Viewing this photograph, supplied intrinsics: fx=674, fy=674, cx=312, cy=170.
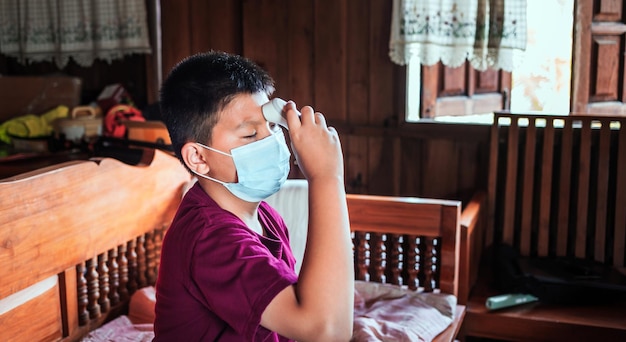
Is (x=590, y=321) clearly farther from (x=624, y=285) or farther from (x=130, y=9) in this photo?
(x=130, y=9)

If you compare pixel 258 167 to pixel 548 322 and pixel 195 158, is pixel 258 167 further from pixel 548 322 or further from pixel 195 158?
pixel 548 322

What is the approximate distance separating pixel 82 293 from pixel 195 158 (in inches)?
33.3

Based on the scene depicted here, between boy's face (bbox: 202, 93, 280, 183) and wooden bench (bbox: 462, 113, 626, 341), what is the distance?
1.46 metres

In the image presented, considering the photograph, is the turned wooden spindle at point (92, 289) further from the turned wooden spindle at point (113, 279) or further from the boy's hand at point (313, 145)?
the boy's hand at point (313, 145)

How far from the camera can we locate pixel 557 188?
9.20 feet

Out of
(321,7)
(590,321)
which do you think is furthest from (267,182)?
(321,7)

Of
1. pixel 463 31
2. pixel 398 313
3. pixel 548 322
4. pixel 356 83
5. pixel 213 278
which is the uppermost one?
pixel 463 31

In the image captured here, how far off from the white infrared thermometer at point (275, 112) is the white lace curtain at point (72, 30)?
2.63m

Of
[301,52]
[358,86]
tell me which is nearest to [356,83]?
[358,86]

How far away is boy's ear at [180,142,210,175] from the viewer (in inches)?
50.5

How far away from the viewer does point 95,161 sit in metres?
1.96

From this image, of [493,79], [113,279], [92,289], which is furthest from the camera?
[493,79]

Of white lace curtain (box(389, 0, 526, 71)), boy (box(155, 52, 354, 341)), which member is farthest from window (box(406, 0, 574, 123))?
boy (box(155, 52, 354, 341))

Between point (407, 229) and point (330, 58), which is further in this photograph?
point (330, 58)
